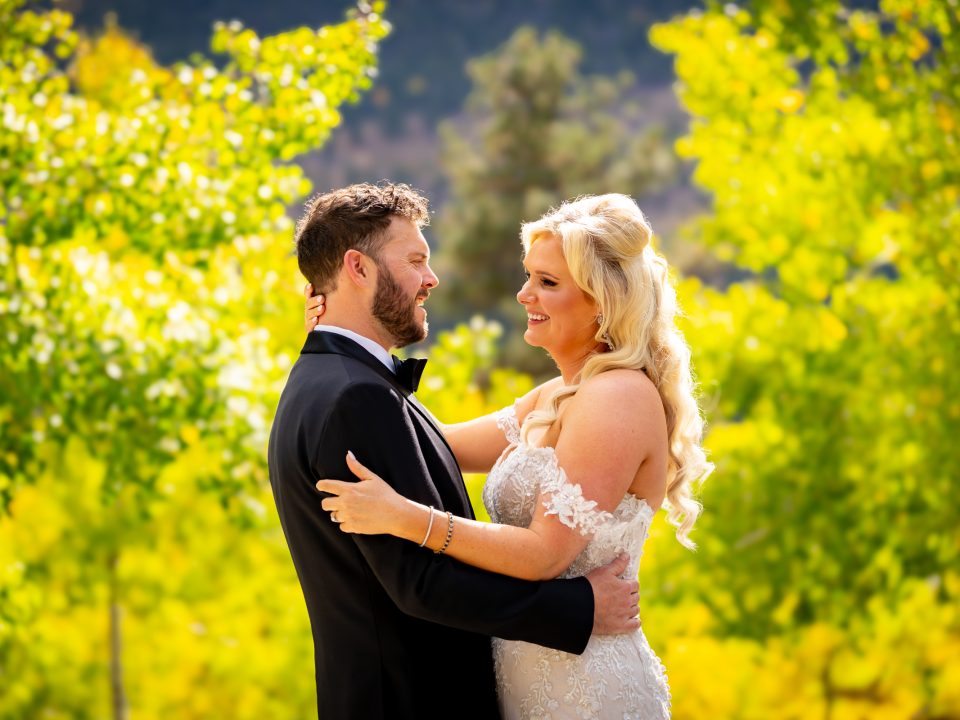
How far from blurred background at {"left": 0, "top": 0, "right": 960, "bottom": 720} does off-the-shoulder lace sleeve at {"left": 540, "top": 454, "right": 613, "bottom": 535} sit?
2.12m

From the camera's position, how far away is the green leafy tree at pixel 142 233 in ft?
13.9

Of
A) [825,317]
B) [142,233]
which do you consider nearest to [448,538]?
[142,233]

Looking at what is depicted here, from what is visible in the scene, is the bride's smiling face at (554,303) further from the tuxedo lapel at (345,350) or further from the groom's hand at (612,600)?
the groom's hand at (612,600)

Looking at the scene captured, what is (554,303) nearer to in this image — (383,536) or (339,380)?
(339,380)

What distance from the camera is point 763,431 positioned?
7.01 m

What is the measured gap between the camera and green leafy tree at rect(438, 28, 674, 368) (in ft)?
83.9

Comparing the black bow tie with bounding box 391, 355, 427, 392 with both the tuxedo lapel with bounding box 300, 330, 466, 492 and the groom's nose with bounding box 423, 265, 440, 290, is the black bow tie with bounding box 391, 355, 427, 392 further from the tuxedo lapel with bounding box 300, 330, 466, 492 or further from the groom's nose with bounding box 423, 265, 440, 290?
the groom's nose with bounding box 423, 265, 440, 290

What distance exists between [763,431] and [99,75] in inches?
480

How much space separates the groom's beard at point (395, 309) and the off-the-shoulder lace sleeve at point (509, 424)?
2.02ft

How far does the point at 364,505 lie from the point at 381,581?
0.71 ft

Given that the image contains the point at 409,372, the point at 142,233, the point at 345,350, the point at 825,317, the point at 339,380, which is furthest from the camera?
the point at 825,317

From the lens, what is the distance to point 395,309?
2869 millimetres

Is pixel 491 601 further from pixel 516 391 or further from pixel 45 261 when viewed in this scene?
pixel 516 391

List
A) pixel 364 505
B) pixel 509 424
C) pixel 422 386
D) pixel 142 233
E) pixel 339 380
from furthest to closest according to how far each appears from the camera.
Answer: pixel 422 386, pixel 142 233, pixel 509 424, pixel 339 380, pixel 364 505
